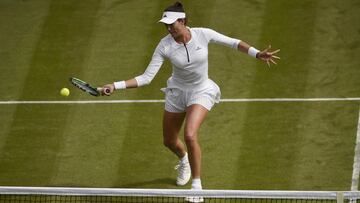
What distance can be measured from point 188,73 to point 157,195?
1.86 meters

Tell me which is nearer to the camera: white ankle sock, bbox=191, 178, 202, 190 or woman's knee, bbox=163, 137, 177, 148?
white ankle sock, bbox=191, 178, 202, 190

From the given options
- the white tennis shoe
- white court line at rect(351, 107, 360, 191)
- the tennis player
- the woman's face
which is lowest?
the white tennis shoe

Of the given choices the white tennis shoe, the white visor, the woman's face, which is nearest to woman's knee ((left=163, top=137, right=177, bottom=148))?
the white tennis shoe

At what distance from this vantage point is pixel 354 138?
13.6m

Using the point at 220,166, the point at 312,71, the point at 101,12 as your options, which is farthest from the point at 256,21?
the point at 220,166

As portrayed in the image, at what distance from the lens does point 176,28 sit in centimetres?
1196

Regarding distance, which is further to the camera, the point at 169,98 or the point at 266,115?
the point at 266,115

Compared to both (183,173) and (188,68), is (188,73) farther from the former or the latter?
(183,173)

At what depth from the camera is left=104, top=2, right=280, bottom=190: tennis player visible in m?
12.0

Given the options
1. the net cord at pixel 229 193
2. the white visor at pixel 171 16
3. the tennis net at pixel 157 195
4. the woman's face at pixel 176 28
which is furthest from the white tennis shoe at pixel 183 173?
the white visor at pixel 171 16

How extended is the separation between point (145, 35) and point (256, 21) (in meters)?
1.93

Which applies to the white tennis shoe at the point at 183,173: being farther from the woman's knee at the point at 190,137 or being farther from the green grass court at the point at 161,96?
the woman's knee at the point at 190,137

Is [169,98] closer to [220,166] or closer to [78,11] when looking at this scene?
[220,166]

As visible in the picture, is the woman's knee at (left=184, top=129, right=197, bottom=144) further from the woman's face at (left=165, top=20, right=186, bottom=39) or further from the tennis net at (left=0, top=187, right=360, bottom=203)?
the woman's face at (left=165, top=20, right=186, bottom=39)
